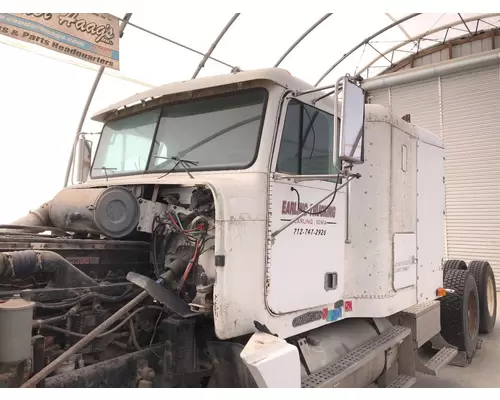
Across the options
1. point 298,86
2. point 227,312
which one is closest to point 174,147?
point 298,86

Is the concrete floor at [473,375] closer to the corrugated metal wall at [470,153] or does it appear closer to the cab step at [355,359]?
the cab step at [355,359]

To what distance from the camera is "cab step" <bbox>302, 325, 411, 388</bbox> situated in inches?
112

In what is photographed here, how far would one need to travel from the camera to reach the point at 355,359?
3227mm

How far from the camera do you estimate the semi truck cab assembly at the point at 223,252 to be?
243 centimetres

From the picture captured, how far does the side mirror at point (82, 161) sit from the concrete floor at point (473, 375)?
4210 mm

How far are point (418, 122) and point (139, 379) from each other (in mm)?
9891

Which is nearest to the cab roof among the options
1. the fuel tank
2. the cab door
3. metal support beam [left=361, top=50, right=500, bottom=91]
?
the cab door

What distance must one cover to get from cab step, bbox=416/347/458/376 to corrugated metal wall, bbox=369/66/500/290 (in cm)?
540

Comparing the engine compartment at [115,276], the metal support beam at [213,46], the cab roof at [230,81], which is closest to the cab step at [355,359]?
the engine compartment at [115,276]

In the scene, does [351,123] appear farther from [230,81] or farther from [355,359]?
[355,359]

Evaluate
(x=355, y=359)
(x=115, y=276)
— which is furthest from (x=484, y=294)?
(x=115, y=276)

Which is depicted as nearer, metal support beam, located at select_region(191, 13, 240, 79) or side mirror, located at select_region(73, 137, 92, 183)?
side mirror, located at select_region(73, 137, 92, 183)

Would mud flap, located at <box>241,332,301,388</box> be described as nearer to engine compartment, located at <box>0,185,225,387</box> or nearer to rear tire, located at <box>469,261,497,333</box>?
engine compartment, located at <box>0,185,225,387</box>

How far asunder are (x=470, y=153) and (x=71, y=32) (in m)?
8.70
